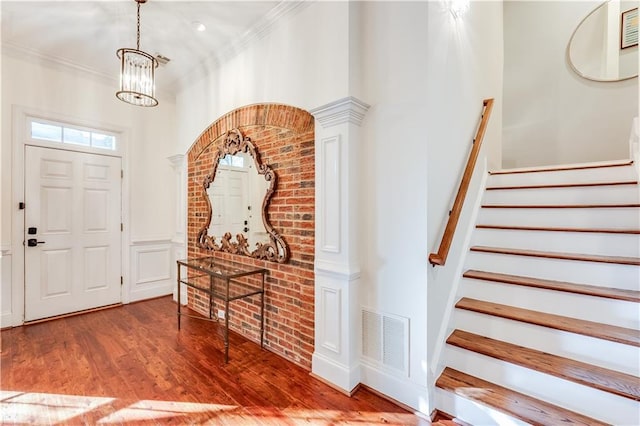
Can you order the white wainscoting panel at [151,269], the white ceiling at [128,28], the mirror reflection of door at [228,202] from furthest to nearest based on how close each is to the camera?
1. the white wainscoting panel at [151,269]
2. the mirror reflection of door at [228,202]
3. the white ceiling at [128,28]

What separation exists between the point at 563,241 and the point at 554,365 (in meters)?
1.10

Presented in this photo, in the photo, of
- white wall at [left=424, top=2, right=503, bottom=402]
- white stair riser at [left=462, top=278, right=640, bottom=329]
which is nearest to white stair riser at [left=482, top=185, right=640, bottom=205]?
white wall at [left=424, top=2, right=503, bottom=402]

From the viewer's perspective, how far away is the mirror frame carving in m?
2.67

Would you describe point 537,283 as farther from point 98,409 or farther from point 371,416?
point 98,409

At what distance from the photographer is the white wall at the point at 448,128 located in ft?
6.37

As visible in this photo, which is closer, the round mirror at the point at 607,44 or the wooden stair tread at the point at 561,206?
the wooden stair tread at the point at 561,206

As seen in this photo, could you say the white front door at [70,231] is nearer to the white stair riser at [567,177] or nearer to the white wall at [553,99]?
the white stair riser at [567,177]

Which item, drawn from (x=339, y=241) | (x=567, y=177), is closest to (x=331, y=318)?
(x=339, y=241)

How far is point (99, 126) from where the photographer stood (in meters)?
3.81

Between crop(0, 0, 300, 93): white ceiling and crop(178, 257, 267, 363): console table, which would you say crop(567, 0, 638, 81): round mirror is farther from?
crop(178, 257, 267, 363): console table

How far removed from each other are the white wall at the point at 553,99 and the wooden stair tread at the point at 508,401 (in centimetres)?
342

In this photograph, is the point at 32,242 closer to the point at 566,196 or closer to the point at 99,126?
the point at 99,126

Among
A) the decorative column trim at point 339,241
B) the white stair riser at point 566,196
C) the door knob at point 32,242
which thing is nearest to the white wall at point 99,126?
the door knob at point 32,242

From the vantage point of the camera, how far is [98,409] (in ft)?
6.32
